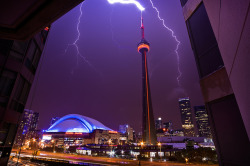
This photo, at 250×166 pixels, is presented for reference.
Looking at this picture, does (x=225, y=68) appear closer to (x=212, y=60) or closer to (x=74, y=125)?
(x=212, y=60)

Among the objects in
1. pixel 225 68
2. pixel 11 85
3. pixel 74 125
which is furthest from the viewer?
pixel 74 125

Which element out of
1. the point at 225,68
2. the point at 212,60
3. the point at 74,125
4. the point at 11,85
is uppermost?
the point at 74,125

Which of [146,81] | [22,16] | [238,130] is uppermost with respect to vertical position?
[146,81]

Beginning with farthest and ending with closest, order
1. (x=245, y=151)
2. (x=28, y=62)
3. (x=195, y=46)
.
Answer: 1. (x=28, y=62)
2. (x=195, y=46)
3. (x=245, y=151)

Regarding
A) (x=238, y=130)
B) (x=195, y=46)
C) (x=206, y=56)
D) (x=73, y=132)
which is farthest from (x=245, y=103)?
(x=73, y=132)

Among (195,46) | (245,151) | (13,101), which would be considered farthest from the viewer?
(13,101)

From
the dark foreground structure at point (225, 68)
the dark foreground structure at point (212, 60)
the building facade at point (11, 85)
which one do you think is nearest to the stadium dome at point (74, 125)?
the building facade at point (11, 85)

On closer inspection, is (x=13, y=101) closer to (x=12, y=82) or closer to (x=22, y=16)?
(x=12, y=82)

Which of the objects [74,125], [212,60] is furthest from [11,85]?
[74,125]
